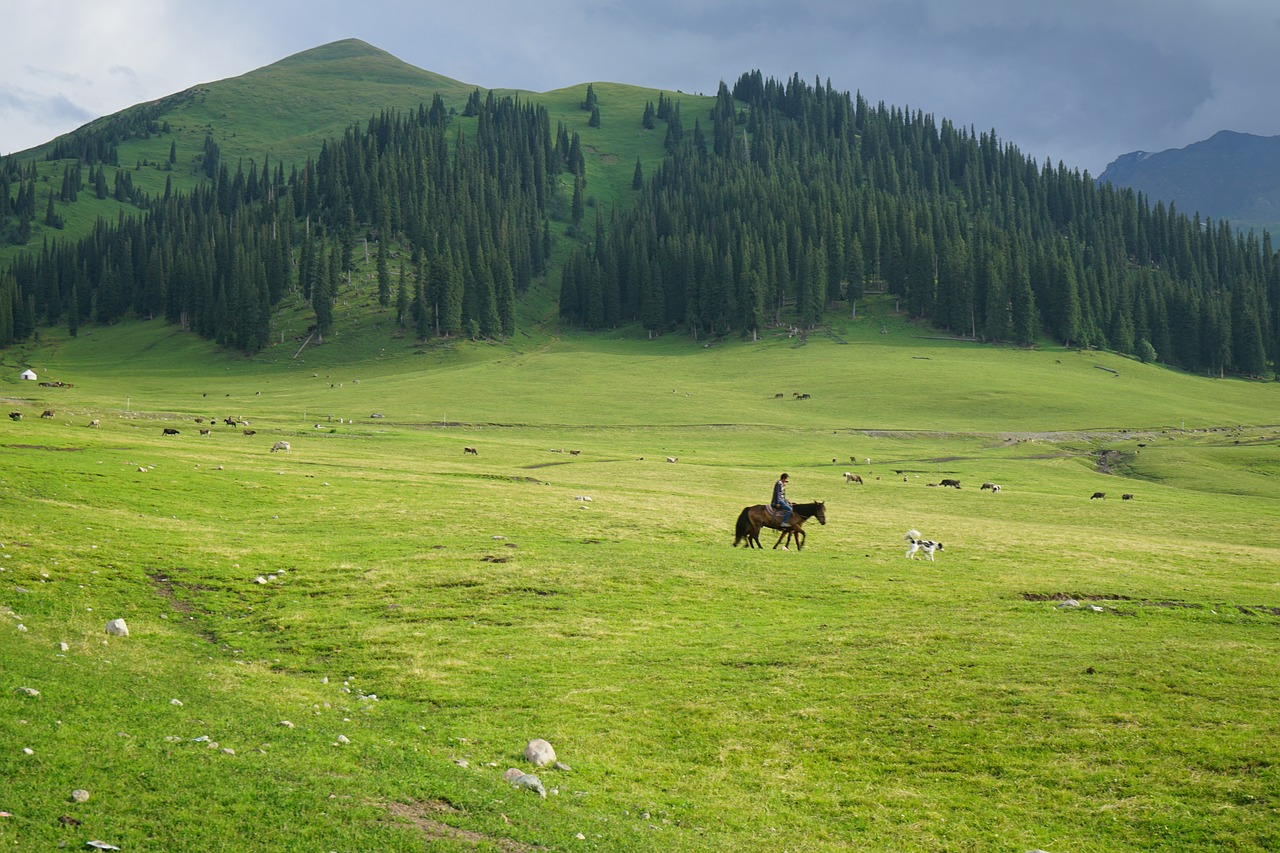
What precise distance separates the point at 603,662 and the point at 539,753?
5.38 metres

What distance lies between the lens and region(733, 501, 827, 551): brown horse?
33.3 m

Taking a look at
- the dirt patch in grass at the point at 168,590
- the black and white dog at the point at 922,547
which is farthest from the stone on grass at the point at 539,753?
the black and white dog at the point at 922,547

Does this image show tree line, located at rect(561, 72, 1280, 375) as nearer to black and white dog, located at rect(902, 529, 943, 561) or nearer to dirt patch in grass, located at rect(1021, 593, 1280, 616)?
black and white dog, located at rect(902, 529, 943, 561)

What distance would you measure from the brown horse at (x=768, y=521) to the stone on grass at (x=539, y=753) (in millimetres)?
19978

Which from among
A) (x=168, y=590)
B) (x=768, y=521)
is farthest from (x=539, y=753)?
(x=768, y=521)

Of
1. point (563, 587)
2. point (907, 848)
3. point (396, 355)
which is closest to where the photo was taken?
point (907, 848)

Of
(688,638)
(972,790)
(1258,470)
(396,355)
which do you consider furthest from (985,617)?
(396,355)

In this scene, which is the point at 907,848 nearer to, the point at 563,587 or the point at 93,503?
the point at 563,587

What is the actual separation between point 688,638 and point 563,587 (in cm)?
558

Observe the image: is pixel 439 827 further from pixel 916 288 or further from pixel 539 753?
pixel 916 288

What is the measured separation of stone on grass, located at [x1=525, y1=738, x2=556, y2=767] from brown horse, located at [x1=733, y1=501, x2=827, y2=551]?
19978 mm

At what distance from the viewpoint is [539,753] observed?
1399cm

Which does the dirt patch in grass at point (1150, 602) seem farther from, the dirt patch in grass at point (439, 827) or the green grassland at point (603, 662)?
the dirt patch in grass at point (439, 827)

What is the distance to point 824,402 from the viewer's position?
114750 mm
